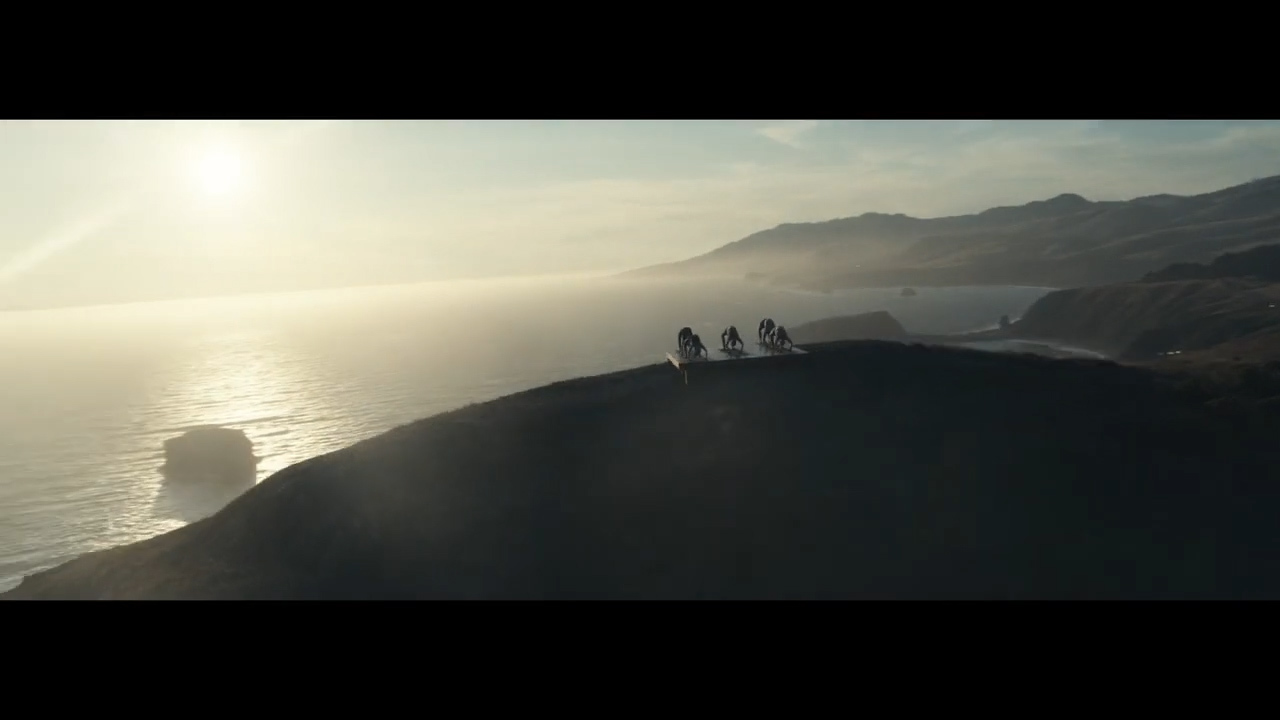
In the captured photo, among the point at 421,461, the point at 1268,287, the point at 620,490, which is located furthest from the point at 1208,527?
the point at 1268,287

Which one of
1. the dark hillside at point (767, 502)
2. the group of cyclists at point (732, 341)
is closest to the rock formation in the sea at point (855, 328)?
the group of cyclists at point (732, 341)

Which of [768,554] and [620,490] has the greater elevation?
[620,490]

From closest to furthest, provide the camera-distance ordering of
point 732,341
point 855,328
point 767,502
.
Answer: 1. point 767,502
2. point 732,341
3. point 855,328

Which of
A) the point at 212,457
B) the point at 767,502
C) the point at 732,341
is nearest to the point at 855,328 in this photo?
the point at 732,341

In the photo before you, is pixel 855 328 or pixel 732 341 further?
pixel 855 328

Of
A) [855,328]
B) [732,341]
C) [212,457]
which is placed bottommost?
[212,457]

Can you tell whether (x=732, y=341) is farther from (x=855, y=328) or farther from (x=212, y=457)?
(x=855, y=328)
